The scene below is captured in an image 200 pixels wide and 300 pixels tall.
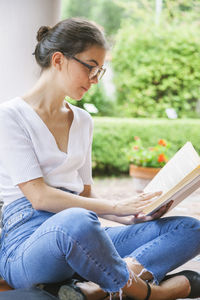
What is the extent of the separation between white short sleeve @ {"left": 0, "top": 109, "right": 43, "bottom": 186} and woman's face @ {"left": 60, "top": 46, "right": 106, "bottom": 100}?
245mm

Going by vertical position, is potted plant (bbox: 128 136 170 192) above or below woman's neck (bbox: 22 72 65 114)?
below

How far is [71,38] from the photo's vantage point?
172 centimetres

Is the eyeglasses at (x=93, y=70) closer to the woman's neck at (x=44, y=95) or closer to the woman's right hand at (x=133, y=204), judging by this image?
the woman's neck at (x=44, y=95)

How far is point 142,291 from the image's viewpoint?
1613 mm

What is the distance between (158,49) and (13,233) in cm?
733

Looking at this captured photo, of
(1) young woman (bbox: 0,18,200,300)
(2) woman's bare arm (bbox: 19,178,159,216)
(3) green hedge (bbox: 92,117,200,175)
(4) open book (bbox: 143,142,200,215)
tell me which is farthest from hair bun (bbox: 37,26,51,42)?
(3) green hedge (bbox: 92,117,200,175)

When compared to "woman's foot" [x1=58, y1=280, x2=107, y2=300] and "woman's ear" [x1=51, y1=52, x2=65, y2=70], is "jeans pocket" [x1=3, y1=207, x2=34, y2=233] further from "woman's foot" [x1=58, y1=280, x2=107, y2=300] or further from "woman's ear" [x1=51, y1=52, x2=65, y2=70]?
"woman's ear" [x1=51, y1=52, x2=65, y2=70]

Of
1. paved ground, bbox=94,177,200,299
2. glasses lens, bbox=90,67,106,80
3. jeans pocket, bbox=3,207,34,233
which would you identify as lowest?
paved ground, bbox=94,177,200,299

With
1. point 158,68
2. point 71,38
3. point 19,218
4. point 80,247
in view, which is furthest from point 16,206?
point 158,68

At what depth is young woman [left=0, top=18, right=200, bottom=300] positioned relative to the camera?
1.50 meters

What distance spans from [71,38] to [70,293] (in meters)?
0.92

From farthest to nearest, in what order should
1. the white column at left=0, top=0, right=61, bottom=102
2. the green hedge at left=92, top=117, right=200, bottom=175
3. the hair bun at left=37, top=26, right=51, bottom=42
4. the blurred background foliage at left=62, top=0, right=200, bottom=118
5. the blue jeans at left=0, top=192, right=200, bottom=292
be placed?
the blurred background foliage at left=62, top=0, right=200, bottom=118
the green hedge at left=92, top=117, right=200, bottom=175
the white column at left=0, top=0, right=61, bottom=102
the hair bun at left=37, top=26, right=51, bottom=42
the blue jeans at left=0, top=192, right=200, bottom=292

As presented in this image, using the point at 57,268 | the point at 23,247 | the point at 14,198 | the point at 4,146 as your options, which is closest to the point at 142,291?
the point at 57,268

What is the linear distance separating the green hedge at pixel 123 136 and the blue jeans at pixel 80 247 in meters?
4.79
